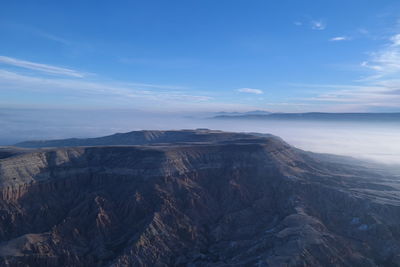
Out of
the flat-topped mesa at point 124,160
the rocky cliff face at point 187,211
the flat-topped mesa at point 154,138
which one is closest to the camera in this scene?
the rocky cliff face at point 187,211

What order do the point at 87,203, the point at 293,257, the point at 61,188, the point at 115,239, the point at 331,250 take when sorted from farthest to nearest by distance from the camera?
the point at 61,188 < the point at 87,203 < the point at 115,239 < the point at 331,250 < the point at 293,257

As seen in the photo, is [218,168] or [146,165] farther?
[218,168]

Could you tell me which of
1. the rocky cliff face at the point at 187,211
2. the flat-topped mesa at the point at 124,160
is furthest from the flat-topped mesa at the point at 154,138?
the rocky cliff face at the point at 187,211

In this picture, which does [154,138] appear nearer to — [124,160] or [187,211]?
[124,160]

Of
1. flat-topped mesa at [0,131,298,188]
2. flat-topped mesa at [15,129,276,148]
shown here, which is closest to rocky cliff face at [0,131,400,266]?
flat-topped mesa at [0,131,298,188]

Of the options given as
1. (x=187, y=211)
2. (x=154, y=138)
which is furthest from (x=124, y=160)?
(x=154, y=138)

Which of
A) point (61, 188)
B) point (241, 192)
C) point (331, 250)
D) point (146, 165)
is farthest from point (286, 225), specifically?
point (61, 188)

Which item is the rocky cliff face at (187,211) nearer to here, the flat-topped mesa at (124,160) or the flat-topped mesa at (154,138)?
the flat-topped mesa at (124,160)

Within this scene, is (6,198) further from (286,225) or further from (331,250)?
(331,250)
